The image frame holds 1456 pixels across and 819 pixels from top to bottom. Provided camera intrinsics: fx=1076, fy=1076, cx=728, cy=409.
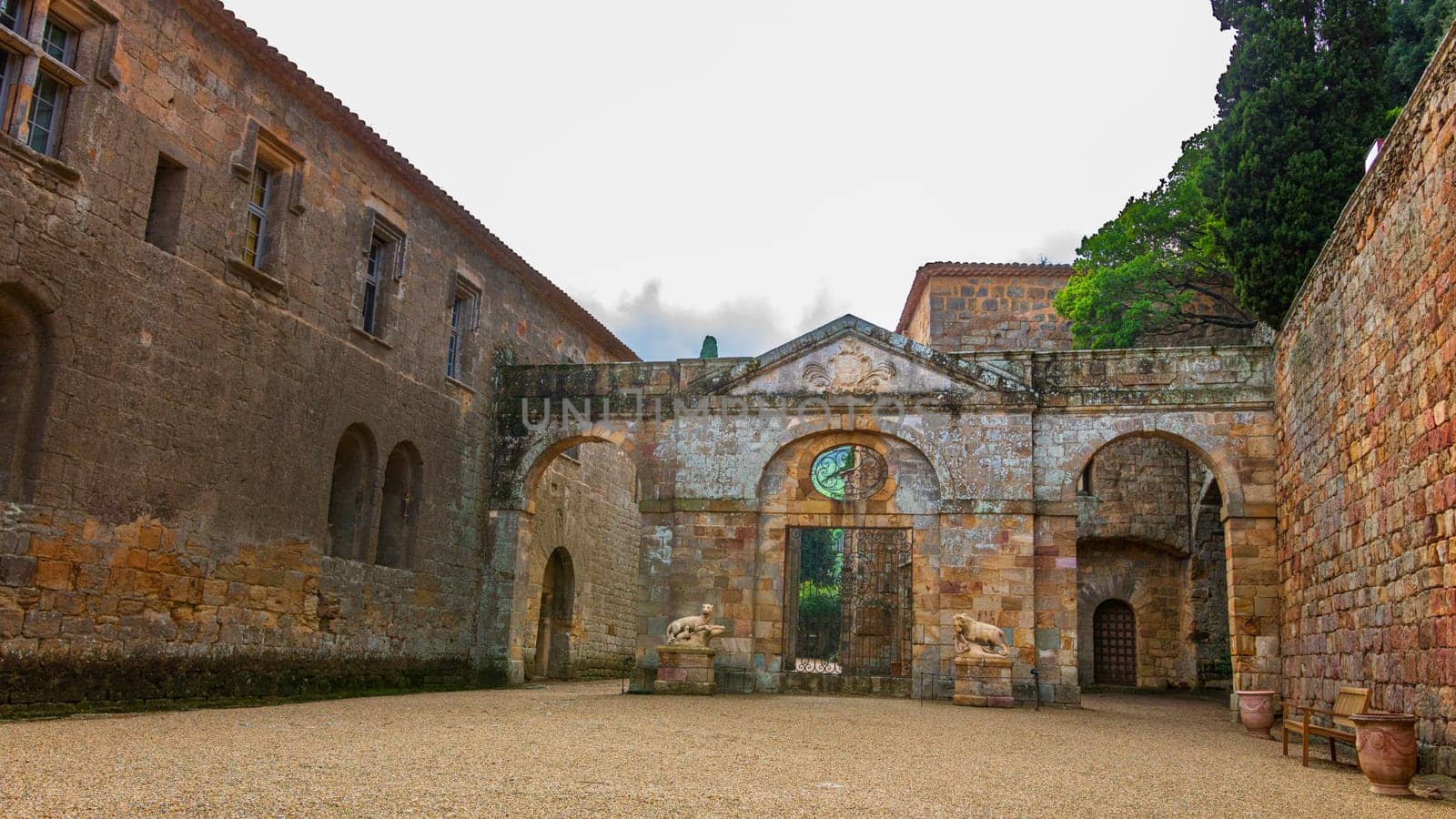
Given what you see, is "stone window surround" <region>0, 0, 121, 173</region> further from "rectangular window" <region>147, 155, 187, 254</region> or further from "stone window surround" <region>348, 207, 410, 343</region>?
"stone window surround" <region>348, 207, 410, 343</region>

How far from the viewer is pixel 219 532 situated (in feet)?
39.7

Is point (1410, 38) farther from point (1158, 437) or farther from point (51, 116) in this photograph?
point (51, 116)

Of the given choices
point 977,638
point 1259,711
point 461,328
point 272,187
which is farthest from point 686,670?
point 272,187

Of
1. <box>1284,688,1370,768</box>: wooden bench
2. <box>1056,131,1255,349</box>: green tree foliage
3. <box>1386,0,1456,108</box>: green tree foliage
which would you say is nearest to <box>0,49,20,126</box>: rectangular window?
<box>1284,688,1370,768</box>: wooden bench

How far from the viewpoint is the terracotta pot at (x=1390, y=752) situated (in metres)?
7.71

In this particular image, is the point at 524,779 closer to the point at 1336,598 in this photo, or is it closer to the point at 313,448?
the point at 313,448

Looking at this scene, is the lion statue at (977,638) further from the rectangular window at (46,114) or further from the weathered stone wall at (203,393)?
the rectangular window at (46,114)

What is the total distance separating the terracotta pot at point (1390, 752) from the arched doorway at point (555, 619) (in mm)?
15662

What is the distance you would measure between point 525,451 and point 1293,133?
13.0 metres

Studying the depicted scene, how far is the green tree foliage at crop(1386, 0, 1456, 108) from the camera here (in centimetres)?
1744

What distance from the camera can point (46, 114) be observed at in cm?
1036

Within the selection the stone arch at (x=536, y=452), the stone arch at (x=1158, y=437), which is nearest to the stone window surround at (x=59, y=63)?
the stone arch at (x=536, y=452)

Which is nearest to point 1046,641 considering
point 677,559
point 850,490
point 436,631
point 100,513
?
point 850,490

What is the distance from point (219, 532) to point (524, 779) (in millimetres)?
6796
